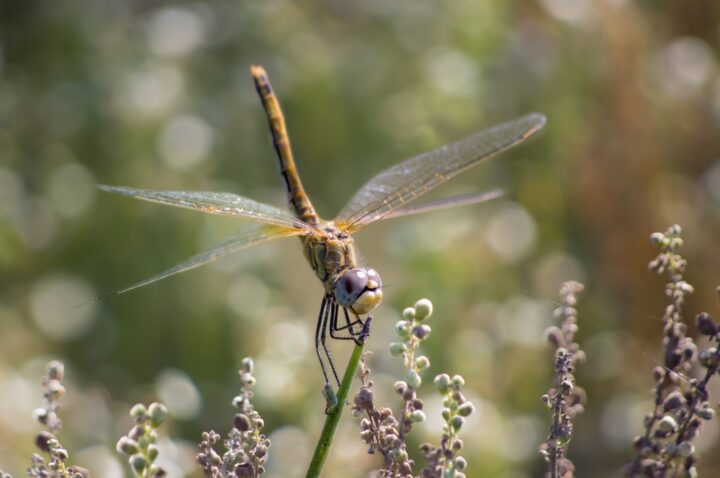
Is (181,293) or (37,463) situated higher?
(181,293)

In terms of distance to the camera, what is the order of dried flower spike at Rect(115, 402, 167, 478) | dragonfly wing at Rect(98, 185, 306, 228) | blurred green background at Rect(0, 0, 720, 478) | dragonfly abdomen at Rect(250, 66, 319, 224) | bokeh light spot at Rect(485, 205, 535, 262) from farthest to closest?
bokeh light spot at Rect(485, 205, 535, 262), blurred green background at Rect(0, 0, 720, 478), dragonfly abdomen at Rect(250, 66, 319, 224), dragonfly wing at Rect(98, 185, 306, 228), dried flower spike at Rect(115, 402, 167, 478)

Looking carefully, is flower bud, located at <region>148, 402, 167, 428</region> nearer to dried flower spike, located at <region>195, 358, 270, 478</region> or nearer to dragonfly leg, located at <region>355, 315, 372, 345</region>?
dried flower spike, located at <region>195, 358, 270, 478</region>

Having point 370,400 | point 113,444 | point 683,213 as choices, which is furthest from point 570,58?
point 370,400

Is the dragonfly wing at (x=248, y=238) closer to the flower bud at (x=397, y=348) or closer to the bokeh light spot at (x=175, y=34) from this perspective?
the flower bud at (x=397, y=348)

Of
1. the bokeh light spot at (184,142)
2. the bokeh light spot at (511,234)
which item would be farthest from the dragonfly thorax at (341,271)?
the bokeh light spot at (184,142)

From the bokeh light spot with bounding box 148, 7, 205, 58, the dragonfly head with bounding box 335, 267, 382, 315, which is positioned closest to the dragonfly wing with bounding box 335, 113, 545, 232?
the dragonfly head with bounding box 335, 267, 382, 315

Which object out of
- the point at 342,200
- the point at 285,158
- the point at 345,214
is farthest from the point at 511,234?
the point at 345,214

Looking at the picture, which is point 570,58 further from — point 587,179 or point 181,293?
point 181,293

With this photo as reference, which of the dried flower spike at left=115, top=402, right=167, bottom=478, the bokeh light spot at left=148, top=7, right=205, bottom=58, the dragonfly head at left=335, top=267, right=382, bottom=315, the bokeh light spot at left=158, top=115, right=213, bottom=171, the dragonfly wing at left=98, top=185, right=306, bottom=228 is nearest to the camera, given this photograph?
the dried flower spike at left=115, top=402, right=167, bottom=478
